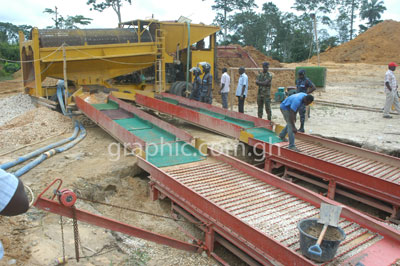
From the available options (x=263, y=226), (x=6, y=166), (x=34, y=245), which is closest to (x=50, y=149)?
(x=6, y=166)

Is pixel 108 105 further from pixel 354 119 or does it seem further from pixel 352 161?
pixel 354 119

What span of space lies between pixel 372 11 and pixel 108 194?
46.2 meters

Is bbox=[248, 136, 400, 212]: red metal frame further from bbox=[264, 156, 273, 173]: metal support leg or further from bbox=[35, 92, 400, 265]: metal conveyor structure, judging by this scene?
bbox=[35, 92, 400, 265]: metal conveyor structure

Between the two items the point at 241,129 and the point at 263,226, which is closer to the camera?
the point at 263,226

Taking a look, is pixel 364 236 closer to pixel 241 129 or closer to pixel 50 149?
pixel 241 129

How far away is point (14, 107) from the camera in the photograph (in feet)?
34.6

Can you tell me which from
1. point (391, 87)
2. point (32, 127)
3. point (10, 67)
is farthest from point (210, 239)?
point (10, 67)

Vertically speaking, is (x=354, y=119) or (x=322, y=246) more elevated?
(x=354, y=119)

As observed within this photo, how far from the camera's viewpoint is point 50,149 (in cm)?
673

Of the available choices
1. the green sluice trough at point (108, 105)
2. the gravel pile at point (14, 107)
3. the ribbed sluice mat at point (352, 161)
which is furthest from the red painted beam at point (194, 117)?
the gravel pile at point (14, 107)

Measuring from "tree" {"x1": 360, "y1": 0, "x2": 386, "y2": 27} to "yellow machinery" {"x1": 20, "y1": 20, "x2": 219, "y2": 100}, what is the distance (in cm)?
3809

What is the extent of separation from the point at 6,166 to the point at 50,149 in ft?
3.82

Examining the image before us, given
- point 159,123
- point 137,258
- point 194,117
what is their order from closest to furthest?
point 137,258 → point 159,123 → point 194,117

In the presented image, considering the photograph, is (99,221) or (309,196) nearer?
(99,221)
